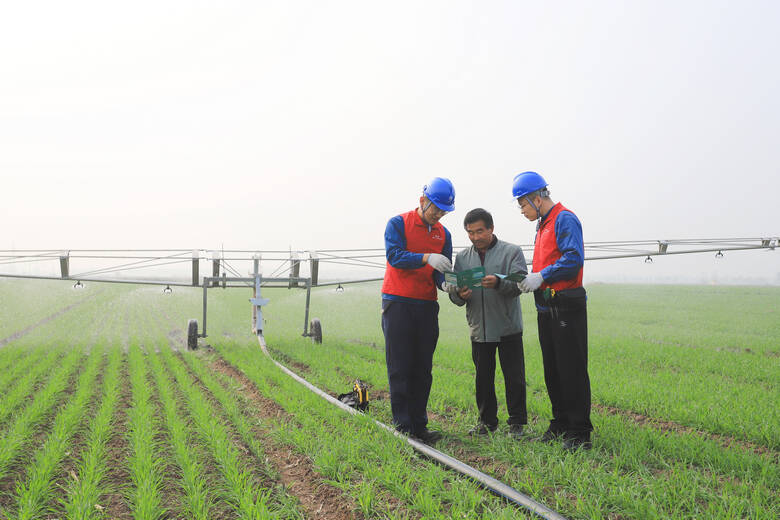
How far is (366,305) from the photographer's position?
2555 centimetres

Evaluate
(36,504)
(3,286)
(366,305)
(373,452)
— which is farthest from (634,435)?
(3,286)

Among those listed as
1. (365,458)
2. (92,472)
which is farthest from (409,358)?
(92,472)

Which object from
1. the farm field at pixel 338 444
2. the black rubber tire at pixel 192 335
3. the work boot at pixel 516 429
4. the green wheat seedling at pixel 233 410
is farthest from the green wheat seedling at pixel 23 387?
the work boot at pixel 516 429

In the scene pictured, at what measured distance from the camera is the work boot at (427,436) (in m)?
3.90

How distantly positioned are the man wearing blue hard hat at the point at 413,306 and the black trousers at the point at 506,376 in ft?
1.50

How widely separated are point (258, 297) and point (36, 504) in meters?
6.97

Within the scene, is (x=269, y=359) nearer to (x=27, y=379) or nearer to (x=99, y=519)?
(x=27, y=379)

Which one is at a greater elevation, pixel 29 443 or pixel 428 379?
pixel 428 379

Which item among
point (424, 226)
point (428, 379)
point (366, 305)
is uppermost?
point (424, 226)

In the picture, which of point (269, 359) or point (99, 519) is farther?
point (269, 359)

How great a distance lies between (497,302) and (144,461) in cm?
293

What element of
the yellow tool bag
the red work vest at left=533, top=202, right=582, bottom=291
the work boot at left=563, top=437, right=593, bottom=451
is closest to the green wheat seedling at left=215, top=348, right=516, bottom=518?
the yellow tool bag

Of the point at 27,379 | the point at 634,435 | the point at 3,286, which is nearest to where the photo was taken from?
the point at 634,435

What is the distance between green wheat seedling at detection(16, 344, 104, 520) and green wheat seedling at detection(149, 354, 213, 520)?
78 cm
